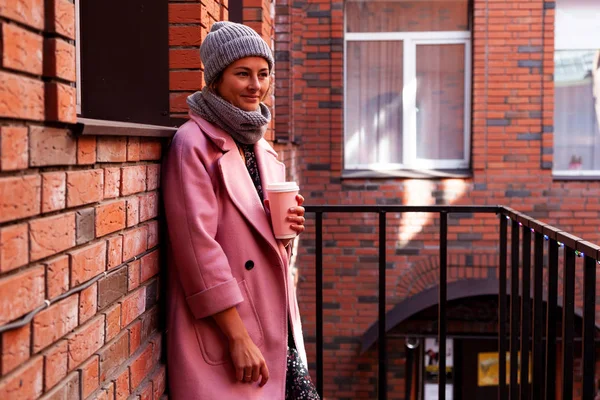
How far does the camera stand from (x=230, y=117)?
2.26 meters

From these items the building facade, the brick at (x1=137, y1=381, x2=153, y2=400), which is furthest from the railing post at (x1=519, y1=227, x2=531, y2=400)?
the building facade

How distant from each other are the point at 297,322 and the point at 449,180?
19.6 ft

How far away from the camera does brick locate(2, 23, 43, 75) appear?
4.24ft

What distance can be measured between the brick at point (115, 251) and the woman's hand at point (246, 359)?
0.41 m

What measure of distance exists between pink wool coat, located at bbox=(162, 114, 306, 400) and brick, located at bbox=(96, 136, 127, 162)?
237 mm

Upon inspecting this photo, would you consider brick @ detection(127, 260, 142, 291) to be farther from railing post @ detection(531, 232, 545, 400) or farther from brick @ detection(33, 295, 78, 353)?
railing post @ detection(531, 232, 545, 400)

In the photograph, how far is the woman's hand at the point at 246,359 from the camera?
7.07 ft

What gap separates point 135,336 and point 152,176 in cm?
45

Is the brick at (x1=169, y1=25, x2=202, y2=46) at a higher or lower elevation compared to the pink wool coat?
higher

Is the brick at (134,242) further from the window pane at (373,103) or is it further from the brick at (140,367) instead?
the window pane at (373,103)

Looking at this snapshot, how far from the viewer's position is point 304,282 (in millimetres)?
8453

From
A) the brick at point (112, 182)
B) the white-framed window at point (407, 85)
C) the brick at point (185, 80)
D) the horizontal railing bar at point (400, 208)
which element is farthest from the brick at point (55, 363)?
the white-framed window at point (407, 85)

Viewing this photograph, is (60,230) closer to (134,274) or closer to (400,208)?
(134,274)

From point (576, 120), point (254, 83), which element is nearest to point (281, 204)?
point (254, 83)
